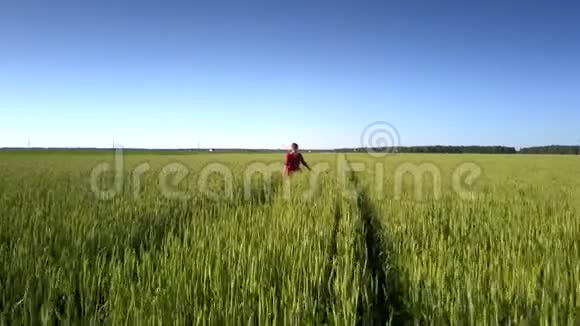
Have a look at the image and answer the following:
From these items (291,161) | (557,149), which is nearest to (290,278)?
(291,161)

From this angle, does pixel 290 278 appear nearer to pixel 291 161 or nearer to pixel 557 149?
pixel 291 161

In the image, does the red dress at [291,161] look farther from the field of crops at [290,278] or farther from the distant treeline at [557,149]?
the distant treeline at [557,149]

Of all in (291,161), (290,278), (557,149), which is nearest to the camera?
(290,278)

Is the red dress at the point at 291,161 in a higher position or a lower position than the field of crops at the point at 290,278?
higher

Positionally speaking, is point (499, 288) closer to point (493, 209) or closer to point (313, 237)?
point (313, 237)

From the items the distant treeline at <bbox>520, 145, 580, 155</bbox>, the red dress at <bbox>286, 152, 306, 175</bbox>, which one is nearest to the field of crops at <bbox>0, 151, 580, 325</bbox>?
the red dress at <bbox>286, 152, 306, 175</bbox>

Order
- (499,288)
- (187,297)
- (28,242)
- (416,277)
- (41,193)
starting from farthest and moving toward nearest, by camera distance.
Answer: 1. (41,193)
2. (28,242)
3. (416,277)
4. (499,288)
5. (187,297)

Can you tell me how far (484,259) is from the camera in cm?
295

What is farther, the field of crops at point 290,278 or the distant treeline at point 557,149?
the distant treeline at point 557,149

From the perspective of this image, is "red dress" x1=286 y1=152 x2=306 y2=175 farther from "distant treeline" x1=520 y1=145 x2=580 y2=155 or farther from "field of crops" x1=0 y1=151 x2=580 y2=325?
"distant treeline" x1=520 y1=145 x2=580 y2=155

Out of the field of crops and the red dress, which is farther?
the red dress

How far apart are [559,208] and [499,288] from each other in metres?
4.50

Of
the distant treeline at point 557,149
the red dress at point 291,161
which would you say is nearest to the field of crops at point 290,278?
the red dress at point 291,161

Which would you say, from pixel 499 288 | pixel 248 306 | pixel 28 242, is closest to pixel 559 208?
pixel 499 288
